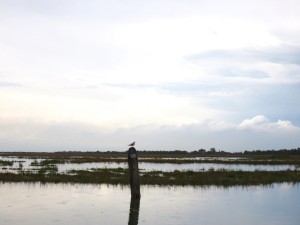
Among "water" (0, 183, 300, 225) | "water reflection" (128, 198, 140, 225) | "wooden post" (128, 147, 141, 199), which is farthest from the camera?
"wooden post" (128, 147, 141, 199)

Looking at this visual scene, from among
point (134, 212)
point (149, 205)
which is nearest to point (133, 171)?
point (149, 205)

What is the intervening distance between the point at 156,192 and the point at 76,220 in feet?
28.4

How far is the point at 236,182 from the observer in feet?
91.4

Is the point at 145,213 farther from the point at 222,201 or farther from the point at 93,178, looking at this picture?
the point at 93,178

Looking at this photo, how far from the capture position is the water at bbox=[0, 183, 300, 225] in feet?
48.8

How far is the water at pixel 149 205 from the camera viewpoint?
14.9 metres

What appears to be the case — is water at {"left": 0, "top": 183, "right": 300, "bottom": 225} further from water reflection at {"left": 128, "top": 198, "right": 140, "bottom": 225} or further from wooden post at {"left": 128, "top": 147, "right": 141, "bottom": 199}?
wooden post at {"left": 128, "top": 147, "right": 141, "bottom": 199}

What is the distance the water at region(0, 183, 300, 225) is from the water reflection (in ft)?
0.11

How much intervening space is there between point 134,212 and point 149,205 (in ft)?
5.72

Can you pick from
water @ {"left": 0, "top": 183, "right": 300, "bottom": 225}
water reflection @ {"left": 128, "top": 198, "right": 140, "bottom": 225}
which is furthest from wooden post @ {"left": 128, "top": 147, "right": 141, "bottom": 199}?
water @ {"left": 0, "top": 183, "right": 300, "bottom": 225}

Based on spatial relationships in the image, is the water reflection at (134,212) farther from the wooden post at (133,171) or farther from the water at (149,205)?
the wooden post at (133,171)

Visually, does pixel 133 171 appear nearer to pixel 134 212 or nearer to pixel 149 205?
pixel 149 205

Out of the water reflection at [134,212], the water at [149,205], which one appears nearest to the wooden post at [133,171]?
the water reflection at [134,212]

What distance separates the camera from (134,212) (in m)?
16.4
